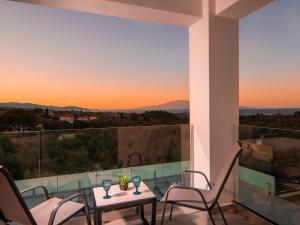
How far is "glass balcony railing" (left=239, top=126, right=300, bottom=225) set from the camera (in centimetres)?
227

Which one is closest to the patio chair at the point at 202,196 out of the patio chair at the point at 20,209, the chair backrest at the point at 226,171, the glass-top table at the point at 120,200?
the chair backrest at the point at 226,171

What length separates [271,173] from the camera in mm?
2537

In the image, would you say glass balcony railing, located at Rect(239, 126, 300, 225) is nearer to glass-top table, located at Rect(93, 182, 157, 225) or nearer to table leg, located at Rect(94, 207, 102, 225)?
glass-top table, located at Rect(93, 182, 157, 225)

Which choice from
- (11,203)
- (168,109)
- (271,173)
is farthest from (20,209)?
(168,109)

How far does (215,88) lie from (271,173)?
129 cm

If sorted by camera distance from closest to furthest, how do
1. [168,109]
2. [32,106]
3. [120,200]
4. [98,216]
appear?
[98,216] < [120,200] < [32,106] < [168,109]

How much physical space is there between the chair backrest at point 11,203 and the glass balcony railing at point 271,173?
2615mm

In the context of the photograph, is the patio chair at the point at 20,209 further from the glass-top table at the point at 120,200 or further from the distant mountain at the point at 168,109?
the distant mountain at the point at 168,109

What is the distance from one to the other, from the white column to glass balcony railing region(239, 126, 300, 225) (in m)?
0.25

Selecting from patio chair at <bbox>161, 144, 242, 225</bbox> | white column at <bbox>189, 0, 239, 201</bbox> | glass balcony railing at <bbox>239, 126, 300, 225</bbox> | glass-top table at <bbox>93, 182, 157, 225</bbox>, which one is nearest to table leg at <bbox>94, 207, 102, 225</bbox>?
glass-top table at <bbox>93, 182, 157, 225</bbox>

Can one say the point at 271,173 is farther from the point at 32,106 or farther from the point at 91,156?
the point at 32,106

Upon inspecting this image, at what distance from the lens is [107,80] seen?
18.8 feet

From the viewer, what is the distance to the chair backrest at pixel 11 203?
5.14ft

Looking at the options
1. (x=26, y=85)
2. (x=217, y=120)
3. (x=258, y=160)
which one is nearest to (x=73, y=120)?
(x=26, y=85)
